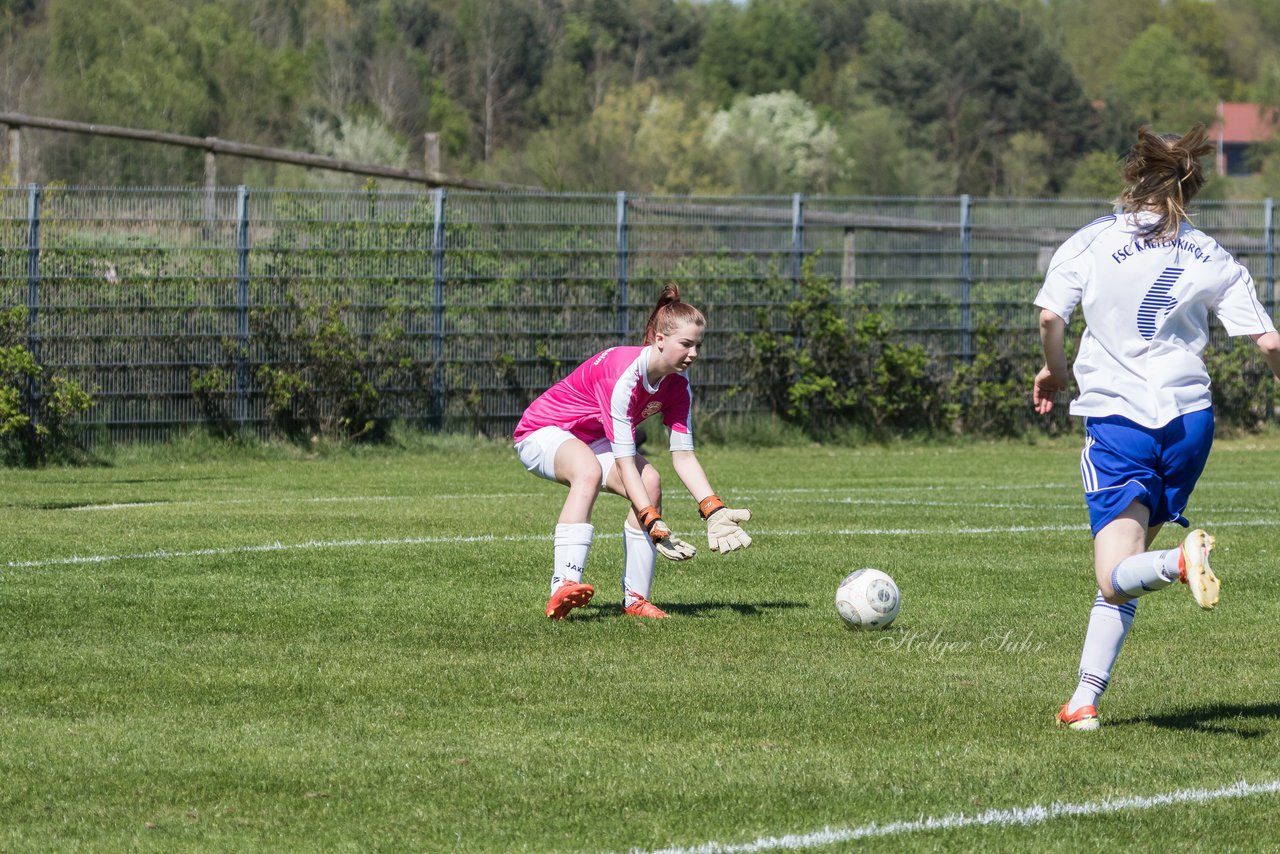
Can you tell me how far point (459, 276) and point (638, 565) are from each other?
1210cm

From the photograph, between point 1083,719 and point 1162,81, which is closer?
point 1083,719

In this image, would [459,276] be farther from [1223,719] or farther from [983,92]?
[983,92]

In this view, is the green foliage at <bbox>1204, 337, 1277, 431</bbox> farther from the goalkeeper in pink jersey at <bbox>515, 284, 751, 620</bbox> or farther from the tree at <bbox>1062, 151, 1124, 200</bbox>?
the tree at <bbox>1062, 151, 1124, 200</bbox>

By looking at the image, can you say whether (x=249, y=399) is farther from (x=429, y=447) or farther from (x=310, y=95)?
(x=310, y=95)

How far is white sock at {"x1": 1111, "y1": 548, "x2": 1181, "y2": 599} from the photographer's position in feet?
18.9

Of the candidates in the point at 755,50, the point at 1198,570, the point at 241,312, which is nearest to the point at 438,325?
the point at 241,312

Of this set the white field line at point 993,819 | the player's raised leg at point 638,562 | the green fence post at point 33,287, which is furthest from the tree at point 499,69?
the white field line at point 993,819

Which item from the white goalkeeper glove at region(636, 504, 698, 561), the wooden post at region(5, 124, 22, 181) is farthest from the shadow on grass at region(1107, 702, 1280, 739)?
the wooden post at region(5, 124, 22, 181)

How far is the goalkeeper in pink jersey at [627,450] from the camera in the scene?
8.22 meters

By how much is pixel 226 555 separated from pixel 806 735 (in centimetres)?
534

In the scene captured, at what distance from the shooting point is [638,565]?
8875 millimetres

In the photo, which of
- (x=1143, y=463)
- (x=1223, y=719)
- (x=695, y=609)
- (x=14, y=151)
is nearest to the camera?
(x=1143, y=463)

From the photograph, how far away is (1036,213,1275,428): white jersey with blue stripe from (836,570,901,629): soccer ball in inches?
91.6

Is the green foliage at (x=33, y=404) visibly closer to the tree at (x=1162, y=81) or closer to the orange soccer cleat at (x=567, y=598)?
the orange soccer cleat at (x=567, y=598)
